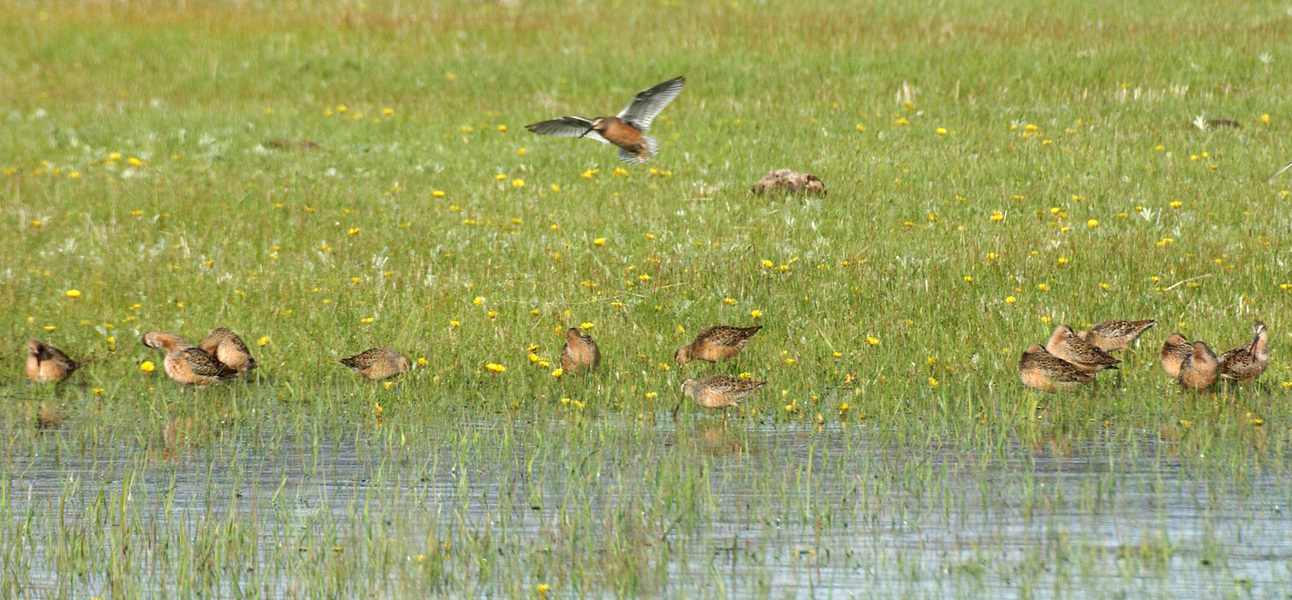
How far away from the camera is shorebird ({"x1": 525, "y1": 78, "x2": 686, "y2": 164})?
35.8 feet

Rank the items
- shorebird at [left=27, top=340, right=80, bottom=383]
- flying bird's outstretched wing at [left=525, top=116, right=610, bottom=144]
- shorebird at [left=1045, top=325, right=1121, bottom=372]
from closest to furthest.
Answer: shorebird at [left=1045, top=325, right=1121, bottom=372] < shorebird at [left=27, top=340, right=80, bottom=383] < flying bird's outstretched wing at [left=525, top=116, right=610, bottom=144]

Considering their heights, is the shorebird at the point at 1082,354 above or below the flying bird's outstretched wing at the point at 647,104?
below

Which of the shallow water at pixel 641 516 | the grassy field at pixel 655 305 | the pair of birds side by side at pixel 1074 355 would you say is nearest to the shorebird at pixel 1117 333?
the pair of birds side by side at pixel 1074 355

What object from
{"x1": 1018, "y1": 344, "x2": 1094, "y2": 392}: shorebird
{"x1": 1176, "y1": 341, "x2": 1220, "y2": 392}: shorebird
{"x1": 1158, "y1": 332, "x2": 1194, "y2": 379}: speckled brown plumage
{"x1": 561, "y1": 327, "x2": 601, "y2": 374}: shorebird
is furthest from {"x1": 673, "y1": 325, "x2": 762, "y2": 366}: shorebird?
{"x1": 1176, "y1": 341, "x2": 1220, "y2": 392}: shorebird

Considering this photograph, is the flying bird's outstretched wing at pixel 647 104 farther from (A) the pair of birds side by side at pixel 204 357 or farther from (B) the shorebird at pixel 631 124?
(A) the pair of birds side by side at pixel 204 357

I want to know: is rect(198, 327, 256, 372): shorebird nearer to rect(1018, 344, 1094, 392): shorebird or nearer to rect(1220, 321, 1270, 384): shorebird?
rect(1018, 344, 1094, 392): shorebird

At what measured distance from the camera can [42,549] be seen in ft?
21.8

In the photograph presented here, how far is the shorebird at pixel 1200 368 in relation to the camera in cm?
902

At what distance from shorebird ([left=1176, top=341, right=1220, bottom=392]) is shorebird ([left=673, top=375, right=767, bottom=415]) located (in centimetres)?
270

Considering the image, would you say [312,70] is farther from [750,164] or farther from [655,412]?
[655,412]

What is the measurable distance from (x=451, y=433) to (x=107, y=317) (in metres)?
4.52

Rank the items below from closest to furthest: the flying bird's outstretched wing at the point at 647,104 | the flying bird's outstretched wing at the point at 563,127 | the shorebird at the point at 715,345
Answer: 1. the shorebird at the point at 715,345
2. the flying bird's outstretched wing at the point at 563,127
3. the flying bird's outstretched wing at the point at 647,104

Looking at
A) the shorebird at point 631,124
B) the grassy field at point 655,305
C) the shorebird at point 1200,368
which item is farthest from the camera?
the shorebird at point 631,124

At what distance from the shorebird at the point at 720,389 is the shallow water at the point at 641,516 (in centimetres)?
37
